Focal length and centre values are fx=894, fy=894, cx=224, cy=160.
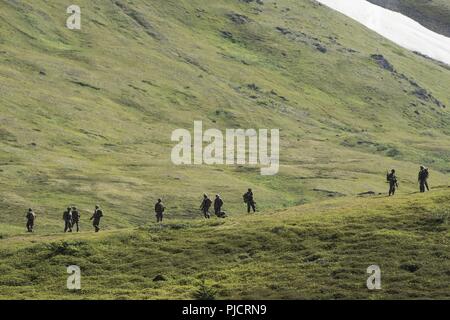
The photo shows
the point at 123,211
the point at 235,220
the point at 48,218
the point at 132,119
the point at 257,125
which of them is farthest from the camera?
the point at 257,125

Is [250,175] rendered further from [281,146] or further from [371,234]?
[371,234]

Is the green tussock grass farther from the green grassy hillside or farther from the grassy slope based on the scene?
the green grassy hillside

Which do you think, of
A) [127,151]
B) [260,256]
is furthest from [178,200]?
[260,256]

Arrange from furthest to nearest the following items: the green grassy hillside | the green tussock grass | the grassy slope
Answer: the green grassy hillside
the green tussock grass
the grassy slope

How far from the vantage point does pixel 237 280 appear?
6297 centimetres

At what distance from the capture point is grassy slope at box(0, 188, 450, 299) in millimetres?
60250

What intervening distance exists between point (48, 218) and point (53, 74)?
87.8 m

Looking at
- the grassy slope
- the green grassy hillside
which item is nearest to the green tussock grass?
the grassy slope

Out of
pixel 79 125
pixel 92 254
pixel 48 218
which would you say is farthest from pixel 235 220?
pixel 79 125

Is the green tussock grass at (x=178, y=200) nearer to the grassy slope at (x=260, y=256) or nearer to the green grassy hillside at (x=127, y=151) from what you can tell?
the grassy slope at (x=260, y=256)

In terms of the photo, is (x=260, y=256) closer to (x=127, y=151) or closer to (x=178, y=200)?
(x=178, y=200)

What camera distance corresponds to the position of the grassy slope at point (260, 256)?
198 feet

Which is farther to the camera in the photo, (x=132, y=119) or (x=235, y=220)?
(x=132, y=119)

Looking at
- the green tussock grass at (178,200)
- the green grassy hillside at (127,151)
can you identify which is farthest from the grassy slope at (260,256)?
the green grassy hillside at (127,151)
